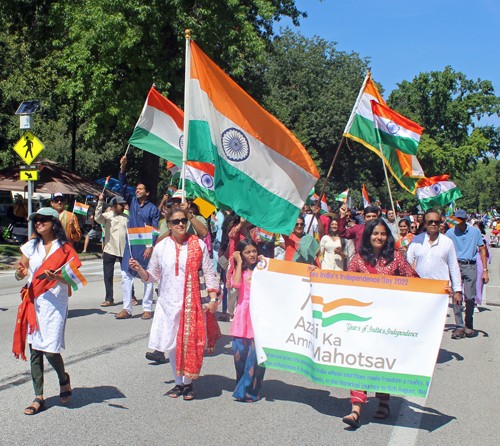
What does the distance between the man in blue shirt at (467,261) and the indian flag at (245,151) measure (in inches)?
148

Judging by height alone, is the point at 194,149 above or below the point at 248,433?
above

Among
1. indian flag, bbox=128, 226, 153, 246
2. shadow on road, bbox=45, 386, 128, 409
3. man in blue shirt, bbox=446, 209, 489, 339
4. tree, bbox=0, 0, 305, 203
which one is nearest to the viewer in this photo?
shadow on road, bbox=45, 386, 128, 409

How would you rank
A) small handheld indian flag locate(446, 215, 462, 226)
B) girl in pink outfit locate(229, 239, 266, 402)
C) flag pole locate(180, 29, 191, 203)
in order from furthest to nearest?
small handheld indian flag locate(446, 215, 462, 226)
flag pole locate(180, 29, 191, 203)
girl in pink outfit locate(229, 239, 266, 402)

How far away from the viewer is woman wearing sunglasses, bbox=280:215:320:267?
21.4 feet

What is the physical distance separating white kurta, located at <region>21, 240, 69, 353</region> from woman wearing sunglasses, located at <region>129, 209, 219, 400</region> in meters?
0.67

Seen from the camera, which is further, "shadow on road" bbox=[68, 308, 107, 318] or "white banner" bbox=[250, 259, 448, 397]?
"shadow on road" bbox=[68, 308, 107, 318]

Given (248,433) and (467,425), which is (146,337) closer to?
(248,433)

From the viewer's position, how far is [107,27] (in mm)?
18484

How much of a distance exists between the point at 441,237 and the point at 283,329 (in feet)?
9.64

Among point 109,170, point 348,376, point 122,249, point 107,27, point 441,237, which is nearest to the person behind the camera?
point 348,376

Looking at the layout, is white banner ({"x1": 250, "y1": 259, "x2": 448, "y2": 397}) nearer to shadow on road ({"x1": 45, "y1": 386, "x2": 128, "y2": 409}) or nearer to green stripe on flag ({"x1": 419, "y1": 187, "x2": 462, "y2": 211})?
shadow on road ({"x1": 45, "y1": 386, "x2": 128, "y2": 409})

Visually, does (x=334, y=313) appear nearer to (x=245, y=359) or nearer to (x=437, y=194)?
(x=245, y=359)

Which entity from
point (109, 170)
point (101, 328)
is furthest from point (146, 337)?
point (109, 170)

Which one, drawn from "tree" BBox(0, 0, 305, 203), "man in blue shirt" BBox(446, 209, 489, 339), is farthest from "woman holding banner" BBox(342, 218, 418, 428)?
"tree" BBox(0, 0, 305, 203)
